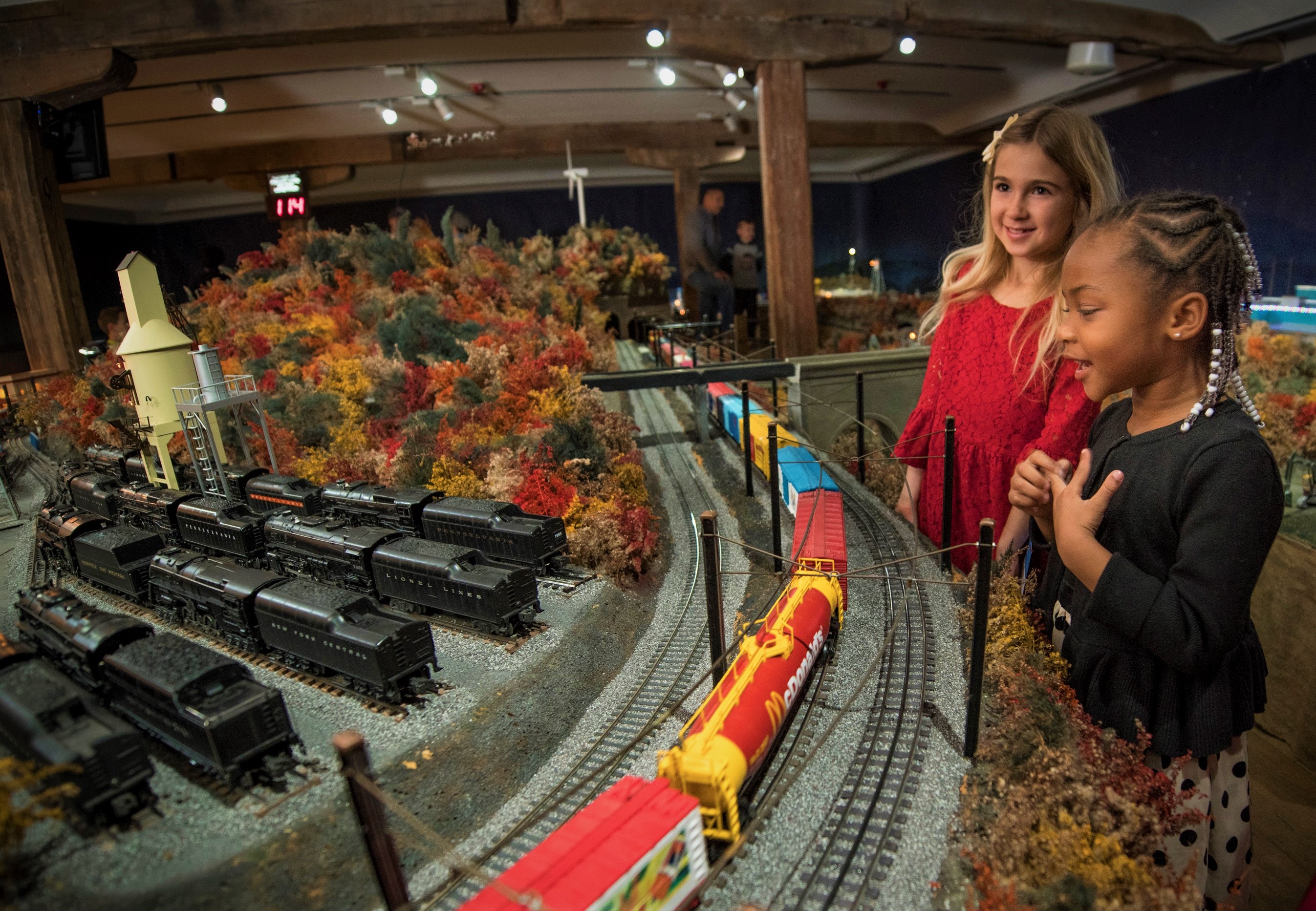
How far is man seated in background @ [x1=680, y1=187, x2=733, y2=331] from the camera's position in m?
23.6

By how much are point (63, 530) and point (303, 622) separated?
17.7ft

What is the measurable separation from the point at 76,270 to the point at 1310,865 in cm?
2261

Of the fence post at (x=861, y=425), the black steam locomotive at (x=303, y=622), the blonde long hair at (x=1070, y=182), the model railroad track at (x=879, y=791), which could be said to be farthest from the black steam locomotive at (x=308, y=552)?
the blonde long hair at (x=1070, y=182)

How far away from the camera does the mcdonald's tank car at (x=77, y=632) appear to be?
6.32m

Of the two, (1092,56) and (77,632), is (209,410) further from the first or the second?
(1092,56)

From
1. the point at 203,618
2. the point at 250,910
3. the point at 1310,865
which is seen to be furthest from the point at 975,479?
the point at 203,618

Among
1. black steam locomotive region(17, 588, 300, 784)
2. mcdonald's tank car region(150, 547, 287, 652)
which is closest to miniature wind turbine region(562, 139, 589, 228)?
mcdonald's tank car region(150, 547, 287, 652)

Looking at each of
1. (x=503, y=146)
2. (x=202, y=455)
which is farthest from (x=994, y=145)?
(x=503, y=146)

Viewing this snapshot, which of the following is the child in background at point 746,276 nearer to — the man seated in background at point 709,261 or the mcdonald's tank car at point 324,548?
the man seated in background at point 709,261

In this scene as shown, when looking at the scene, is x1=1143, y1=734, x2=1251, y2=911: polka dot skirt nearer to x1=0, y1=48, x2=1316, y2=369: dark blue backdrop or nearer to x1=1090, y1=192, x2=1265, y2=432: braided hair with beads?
x1=1090, y1=192, x2=1265, y2=432: braided hair with beads

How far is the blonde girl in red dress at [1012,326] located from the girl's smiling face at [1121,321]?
100cm

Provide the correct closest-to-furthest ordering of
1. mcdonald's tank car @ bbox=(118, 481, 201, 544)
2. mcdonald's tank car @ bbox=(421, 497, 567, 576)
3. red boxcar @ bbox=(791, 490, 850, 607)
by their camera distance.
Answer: red boxcar @ bbox=(791, 490, 850, 607) < mcdonald's tank car @ bbox=(421, 497, 567, 576) < mcdonald's tank car @ bbox=(118, 481, 201, 544)

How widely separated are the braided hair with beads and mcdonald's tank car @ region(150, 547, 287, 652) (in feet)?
27.7

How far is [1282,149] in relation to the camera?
15.7 m
